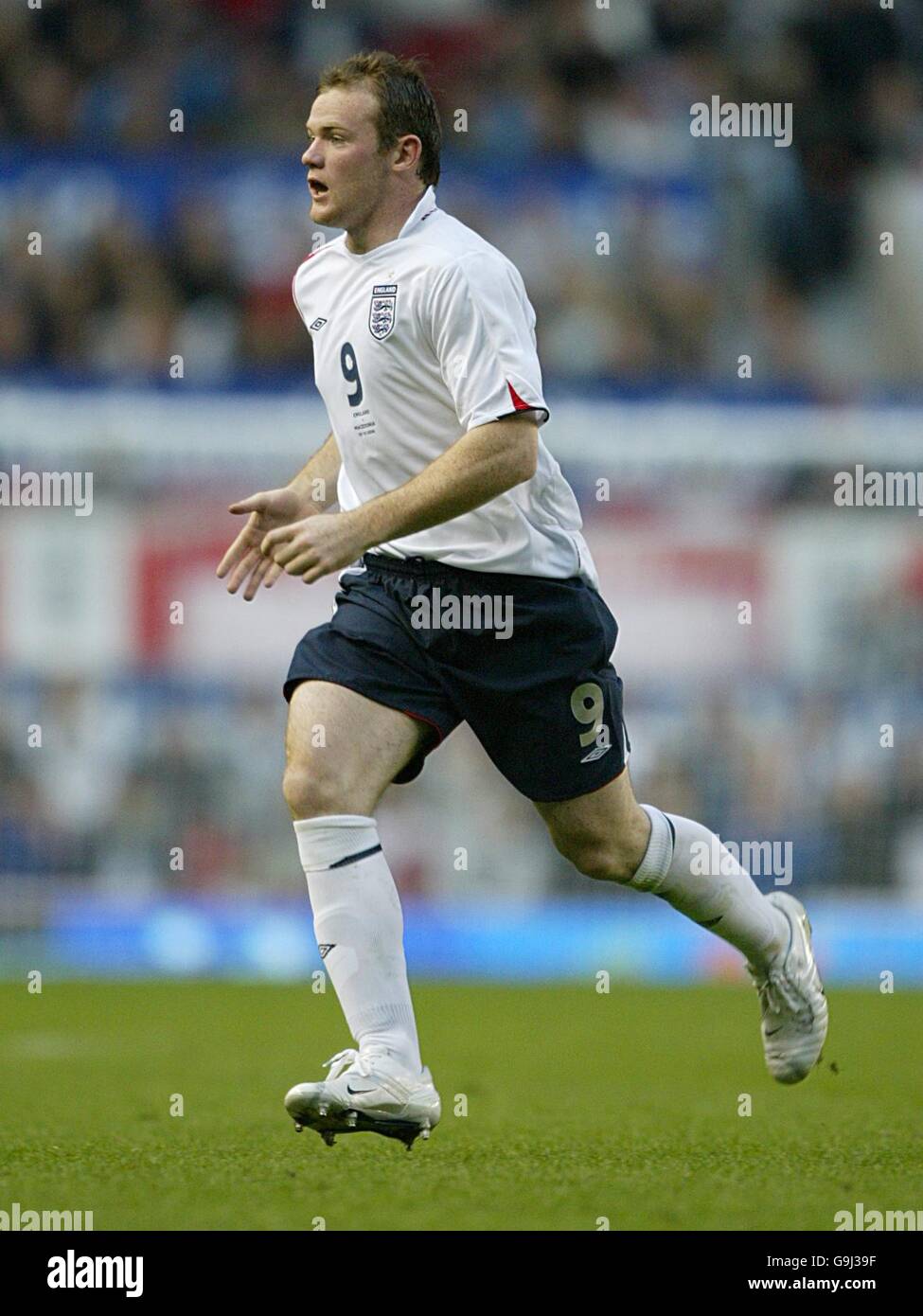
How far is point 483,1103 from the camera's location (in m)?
6.34

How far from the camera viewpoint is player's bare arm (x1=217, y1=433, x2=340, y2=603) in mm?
4961

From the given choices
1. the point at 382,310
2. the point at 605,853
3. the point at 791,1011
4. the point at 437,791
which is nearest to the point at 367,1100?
the point at 605,853

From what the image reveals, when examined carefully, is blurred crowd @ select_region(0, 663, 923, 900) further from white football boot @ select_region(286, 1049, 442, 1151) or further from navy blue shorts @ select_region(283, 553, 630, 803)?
white football boot @ select_region(286, 1049, 442, 1151)

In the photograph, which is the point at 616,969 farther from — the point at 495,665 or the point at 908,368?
the point at 495,665

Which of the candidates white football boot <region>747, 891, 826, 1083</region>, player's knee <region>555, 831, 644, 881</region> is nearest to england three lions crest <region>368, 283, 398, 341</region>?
player's knee <region>555, 831, 644, 881</region>

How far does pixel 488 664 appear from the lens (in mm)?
4902

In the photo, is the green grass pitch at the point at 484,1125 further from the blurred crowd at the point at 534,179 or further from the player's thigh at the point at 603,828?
the blurred crowd at the point at 534,179

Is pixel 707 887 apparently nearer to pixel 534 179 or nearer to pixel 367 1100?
pixel 367 1100

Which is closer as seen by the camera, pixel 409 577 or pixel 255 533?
pixel 409 577

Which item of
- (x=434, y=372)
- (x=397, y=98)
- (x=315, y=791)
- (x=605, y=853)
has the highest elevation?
(x=397, y=98)

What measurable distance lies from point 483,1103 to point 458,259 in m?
2.75

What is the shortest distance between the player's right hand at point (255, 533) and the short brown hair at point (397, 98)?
0.84 m

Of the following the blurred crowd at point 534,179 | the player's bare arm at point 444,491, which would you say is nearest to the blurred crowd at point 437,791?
the blurred crowd at point 534,179

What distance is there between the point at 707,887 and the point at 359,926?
3.32ft
